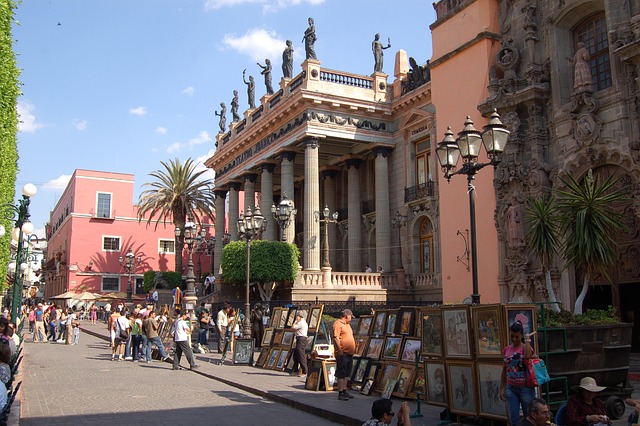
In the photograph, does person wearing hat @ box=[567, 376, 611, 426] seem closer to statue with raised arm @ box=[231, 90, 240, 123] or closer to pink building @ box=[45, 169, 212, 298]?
statue with raised arm @ box=[231, 90, 240, 123]

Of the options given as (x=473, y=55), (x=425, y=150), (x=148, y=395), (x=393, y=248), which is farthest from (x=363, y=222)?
(x=148, y=395)

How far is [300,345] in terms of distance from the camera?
1445cm

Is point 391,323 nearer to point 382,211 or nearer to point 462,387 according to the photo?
point 462,387

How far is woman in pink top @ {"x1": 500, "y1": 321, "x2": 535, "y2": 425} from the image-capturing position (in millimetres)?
6763

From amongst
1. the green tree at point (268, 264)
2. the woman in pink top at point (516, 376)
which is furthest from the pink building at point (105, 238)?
the woman in pink top at point (516, 376)

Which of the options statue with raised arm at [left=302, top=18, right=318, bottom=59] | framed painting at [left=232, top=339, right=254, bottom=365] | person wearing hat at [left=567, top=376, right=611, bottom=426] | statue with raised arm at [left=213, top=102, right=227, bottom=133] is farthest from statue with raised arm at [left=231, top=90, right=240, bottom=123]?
person wearing hat at [left=567, top=376, right=611, bottom=426]

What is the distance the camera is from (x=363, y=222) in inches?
1362

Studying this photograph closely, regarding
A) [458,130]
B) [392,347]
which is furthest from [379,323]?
[458,130]

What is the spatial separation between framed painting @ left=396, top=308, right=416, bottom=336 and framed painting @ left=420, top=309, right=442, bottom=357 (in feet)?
5.80

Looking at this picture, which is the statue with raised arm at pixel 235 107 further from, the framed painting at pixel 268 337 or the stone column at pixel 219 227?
the framed painting at pixel 268 337

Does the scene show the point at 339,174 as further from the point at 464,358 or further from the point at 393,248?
the point at 464,358

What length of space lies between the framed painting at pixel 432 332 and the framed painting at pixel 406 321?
1.77 metres

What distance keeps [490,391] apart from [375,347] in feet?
13.4

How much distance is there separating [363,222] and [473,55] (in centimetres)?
1608
